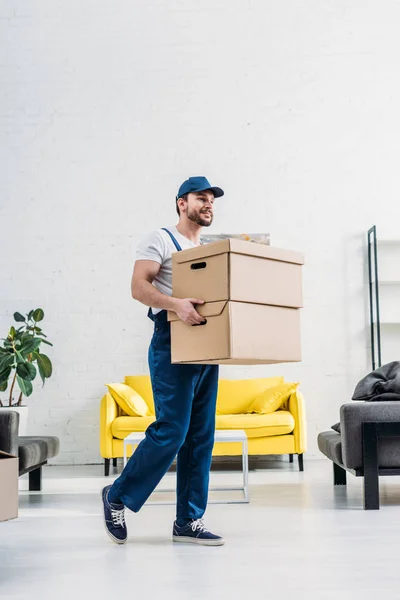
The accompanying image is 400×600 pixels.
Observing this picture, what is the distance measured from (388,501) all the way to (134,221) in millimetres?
3628

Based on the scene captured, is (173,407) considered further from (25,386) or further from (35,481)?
(25,386)

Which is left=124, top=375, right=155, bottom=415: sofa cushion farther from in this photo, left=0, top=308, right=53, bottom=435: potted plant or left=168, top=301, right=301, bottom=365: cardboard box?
left=168, top=301, right=301, bottom=365: cardboard box

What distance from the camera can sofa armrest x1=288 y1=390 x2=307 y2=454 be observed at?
5.46 metres

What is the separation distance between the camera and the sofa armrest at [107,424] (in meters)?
5.47

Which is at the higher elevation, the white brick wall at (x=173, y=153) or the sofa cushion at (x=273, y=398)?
the white brick wall at (x=173, y=153)

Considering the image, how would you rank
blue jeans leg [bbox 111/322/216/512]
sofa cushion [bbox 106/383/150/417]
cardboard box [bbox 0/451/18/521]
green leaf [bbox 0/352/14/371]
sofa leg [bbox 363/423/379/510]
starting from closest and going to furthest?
cardboard box [bbox 0/451/18/521] → blue jeans leg [bbox 111/322/216/512] → sofa leg [bbox 363/423/379/510] → sofa cushion [bbox 106/383/150/417] → green leaf [bbox 0/352/14/371]

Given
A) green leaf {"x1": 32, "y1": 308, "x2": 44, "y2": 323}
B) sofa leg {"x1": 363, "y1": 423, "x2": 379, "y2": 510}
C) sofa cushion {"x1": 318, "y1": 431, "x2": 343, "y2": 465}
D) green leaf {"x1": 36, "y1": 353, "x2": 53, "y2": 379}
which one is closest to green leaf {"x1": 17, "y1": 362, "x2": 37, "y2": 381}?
green leaf {"x1": 36, "y1": 353, "x2": 53, "y2": 379}

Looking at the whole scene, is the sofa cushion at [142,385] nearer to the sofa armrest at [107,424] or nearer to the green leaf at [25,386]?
the sofa armrest at [107,424]

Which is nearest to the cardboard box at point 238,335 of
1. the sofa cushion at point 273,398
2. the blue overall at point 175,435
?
the blue overall at point 175,435

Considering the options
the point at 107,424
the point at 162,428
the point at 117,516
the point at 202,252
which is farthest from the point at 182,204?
the point at 107,424

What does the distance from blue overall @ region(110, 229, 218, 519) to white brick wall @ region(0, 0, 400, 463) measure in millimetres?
3710

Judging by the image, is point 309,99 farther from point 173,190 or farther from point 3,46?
point 3,46

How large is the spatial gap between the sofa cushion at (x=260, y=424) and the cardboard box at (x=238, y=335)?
2953mm

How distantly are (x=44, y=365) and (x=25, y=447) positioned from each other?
234 cm
